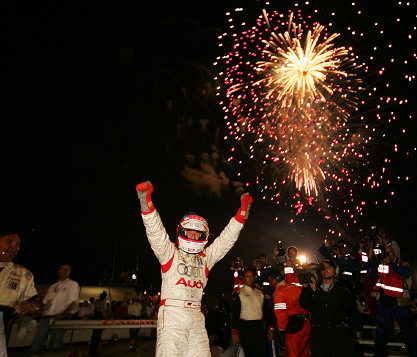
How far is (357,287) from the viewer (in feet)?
33.4

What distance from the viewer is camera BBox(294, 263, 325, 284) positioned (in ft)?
20.7

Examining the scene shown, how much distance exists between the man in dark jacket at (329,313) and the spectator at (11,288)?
4.90m

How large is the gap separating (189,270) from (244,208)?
1388 mm

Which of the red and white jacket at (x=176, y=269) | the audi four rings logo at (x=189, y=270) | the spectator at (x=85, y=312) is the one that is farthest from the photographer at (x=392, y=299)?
the spectator at (x=85, y=312)

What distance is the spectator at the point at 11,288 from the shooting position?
4.86 meters

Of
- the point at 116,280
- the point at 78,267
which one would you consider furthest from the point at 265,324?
the point at 116,280

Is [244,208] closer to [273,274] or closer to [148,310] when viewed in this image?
[273,274]

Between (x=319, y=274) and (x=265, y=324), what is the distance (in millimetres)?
2031

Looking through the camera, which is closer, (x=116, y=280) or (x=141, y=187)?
(x=141, y=187)

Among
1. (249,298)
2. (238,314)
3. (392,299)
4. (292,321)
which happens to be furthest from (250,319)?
(392,299)

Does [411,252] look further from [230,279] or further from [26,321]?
[26,321]

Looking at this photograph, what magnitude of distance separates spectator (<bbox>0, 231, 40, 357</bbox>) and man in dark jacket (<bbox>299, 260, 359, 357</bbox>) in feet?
16.1

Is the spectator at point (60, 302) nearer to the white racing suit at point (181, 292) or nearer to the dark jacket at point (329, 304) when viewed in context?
the white racing suit at point (181, 292)

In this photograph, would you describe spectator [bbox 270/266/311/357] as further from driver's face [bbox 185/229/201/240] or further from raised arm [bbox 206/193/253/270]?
driver's face [bbox 185/229/201/240]
